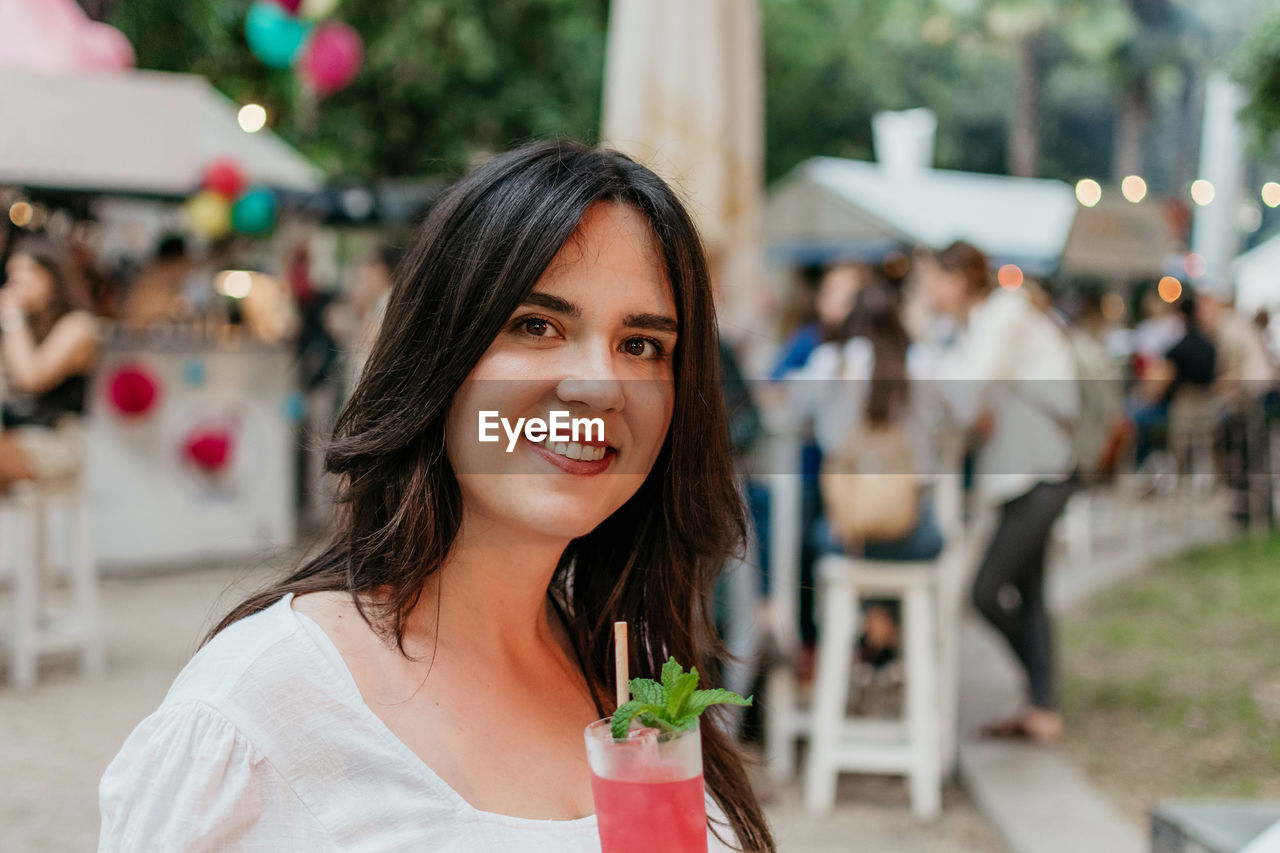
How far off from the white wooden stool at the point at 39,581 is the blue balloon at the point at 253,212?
2935 mm

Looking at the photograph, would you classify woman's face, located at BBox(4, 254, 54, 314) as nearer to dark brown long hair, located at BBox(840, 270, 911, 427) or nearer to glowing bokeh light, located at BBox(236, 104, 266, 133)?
dark brown long hair, located at BBox(840, 270, 911, 427)

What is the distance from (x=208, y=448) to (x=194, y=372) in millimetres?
411

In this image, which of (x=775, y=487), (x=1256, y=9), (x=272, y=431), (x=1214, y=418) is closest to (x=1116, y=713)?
(x=775, y=487)

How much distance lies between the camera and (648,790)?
976 mm

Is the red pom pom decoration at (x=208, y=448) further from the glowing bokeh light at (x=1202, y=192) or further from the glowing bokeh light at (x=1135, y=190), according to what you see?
the glowing bokeh light at (x=1202, y=192)

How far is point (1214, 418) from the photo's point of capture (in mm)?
7871

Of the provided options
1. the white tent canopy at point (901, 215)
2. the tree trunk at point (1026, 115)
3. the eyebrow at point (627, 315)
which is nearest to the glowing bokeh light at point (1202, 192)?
the white tent canopy at point (901, 215)

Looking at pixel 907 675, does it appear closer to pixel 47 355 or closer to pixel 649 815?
pixel 649 815

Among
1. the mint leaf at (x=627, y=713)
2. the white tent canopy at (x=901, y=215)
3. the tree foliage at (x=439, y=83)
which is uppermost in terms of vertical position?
the tree foliage at (x=439, y=83)

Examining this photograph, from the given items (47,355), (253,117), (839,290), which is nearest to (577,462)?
(839,290)

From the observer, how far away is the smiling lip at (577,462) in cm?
109

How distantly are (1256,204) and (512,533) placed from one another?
4.71 metres

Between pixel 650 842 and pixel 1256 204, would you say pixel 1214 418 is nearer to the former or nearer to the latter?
pixel 1256 204

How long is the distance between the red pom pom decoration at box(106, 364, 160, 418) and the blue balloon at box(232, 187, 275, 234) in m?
1.32
